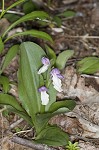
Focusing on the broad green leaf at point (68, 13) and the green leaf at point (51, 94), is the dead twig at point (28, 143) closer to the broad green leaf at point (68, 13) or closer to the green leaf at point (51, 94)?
the green leaf at point (51, 94)

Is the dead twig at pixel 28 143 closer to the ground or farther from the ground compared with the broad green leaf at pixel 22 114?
closer to the ground

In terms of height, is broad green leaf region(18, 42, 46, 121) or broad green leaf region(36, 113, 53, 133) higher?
broad green leaf region(18, 42, 46, 121)

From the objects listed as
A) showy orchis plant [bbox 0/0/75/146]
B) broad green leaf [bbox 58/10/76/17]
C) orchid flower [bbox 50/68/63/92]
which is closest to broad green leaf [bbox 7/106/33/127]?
showy orchis plant [bbox 0/0/75/146]

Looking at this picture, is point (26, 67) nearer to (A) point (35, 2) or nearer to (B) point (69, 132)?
(B) point (69, 132)

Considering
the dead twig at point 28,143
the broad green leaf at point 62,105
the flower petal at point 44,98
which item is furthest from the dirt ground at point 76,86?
the flower petal at point 44,98

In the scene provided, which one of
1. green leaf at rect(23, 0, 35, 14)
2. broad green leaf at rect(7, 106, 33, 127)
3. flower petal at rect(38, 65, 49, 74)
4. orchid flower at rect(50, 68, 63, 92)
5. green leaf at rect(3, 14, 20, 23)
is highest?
green leaf at rect(23, 0, 35, 14)

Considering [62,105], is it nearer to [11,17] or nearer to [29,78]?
[29,78]

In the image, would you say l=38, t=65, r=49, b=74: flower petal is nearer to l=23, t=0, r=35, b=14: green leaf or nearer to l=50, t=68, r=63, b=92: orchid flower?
l=50, t=68, r=63, b=92: orchid flower
